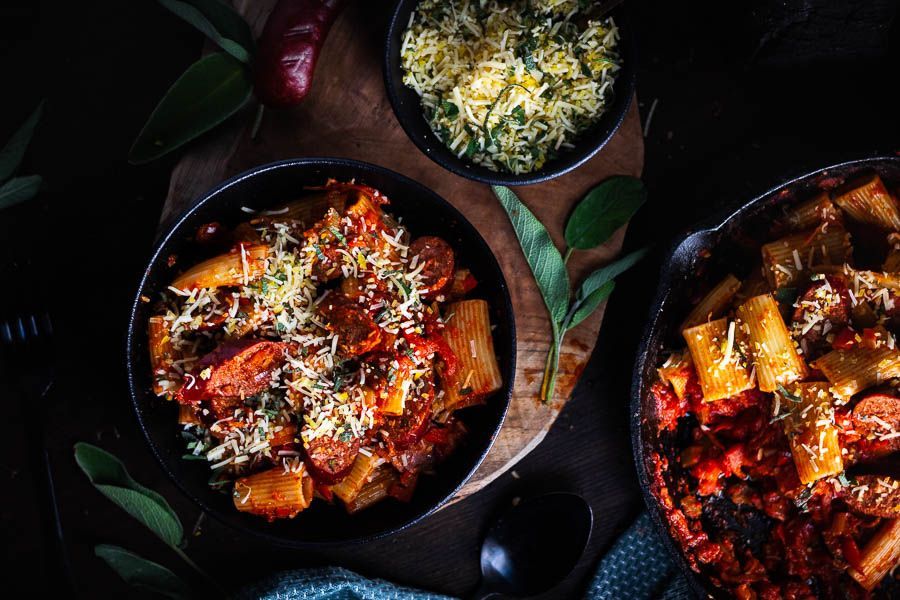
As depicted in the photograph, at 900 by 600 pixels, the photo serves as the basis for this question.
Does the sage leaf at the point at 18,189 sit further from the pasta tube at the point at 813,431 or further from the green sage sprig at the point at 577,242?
the pasta tube at the point at 813,431

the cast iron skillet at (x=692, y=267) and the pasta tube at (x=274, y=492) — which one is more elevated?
the cast iron skillet at (x=692, y=267)

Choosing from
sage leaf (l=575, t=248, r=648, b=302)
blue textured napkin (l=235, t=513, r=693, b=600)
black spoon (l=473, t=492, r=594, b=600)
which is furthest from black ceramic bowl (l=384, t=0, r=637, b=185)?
blue textured napkin (l=235, t=513, r=693, b=600)

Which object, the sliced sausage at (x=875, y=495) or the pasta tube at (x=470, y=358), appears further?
the sliced sausage at (x=875, y=495)

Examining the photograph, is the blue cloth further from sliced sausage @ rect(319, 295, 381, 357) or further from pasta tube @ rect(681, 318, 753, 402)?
sliced sausage @ rect(319, 295, 381, 357)

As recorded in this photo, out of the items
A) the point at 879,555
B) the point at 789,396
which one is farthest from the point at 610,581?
the point at 789,396

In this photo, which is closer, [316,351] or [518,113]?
[316,351]

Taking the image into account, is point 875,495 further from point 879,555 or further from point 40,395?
point 40,395

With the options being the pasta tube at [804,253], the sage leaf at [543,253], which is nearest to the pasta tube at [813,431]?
the pasta tube at [804,253]
